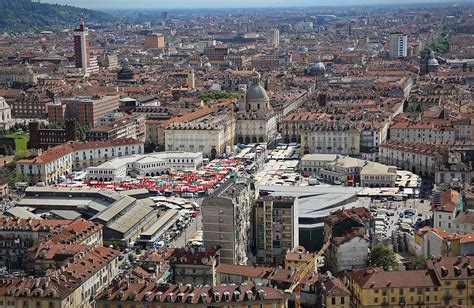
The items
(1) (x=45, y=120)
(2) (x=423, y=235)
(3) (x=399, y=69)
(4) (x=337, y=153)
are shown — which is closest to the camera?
(2) (x=423, y=235)

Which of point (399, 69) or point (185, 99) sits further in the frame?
point (399, 69)

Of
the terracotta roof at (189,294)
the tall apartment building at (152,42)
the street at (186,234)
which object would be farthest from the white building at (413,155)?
the tall apartment building at (152,42)

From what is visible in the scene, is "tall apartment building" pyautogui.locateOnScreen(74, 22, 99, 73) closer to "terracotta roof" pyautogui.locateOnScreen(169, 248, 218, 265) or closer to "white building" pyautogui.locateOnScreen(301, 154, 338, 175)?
"white building" pyautogui.locateOnScreen(301, 154, 338, 175)

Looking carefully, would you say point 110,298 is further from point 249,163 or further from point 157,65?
point 157,65

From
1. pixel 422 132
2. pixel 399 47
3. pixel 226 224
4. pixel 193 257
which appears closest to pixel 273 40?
pixel 399 47

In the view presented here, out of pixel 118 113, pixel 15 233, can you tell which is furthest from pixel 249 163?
pixel 15 233

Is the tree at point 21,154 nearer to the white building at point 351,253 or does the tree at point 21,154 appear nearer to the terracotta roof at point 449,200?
the terracotta roof at point 449,200
